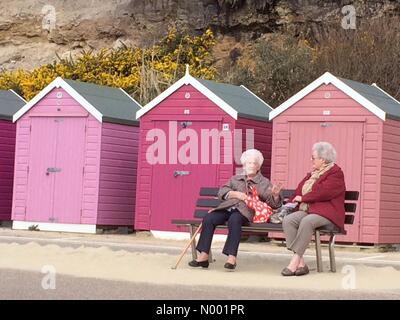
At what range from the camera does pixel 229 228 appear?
10914mm

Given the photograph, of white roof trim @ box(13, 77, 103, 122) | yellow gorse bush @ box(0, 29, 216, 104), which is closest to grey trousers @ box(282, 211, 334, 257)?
white roof trim @ box(13, 77, 103, 122)

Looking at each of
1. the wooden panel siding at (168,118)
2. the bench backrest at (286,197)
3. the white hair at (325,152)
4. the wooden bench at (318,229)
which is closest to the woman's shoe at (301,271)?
the wooden bench at (318,229)

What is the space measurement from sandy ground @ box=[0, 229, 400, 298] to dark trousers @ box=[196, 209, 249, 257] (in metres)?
0.24

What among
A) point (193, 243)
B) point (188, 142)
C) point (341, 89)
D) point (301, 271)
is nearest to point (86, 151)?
point (188, 142)

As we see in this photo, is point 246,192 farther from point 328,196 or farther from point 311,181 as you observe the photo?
point 328,196

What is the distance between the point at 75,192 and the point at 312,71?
8.22 m

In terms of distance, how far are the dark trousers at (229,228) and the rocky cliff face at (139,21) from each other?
19618 mm

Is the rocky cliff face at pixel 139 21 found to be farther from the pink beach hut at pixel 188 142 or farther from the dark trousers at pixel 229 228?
the dark trousers at pixel 229 228

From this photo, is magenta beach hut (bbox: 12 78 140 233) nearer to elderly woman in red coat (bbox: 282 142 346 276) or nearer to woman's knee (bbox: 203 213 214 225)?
woman's knee (bbox: 203 213 214 225)

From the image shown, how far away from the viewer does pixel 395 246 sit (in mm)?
16578

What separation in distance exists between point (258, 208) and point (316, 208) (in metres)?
0.64

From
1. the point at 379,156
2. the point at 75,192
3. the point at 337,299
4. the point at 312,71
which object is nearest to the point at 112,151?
the point at 75,192

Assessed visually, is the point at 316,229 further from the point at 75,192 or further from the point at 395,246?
the point at 75,192

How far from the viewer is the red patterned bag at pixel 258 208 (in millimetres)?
11102
